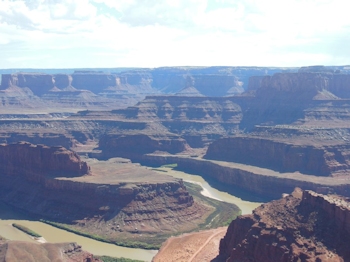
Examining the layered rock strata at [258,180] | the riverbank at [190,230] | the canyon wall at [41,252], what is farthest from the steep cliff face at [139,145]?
the canyon wall at [41,252]

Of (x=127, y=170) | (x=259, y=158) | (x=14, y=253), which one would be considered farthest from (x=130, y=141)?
(x=14, y=253)

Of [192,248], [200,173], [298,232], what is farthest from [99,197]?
[200,173]

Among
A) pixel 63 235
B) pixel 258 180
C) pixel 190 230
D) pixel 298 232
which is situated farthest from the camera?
pixel 258 180

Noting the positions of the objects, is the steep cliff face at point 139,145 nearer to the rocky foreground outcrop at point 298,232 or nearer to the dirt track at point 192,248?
the dirt track at point 192,248

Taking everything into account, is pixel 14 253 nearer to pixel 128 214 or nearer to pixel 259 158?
pixel 128 214

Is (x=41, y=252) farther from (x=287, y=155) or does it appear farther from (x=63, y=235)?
(x=287, y=155)

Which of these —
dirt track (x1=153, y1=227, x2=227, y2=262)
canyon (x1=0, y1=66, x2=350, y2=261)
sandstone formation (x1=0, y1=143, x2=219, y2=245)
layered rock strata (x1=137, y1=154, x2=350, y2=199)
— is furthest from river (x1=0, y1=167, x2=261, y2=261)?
layered rock strata (x1=137, y1=154, x2=350, y2=199)
